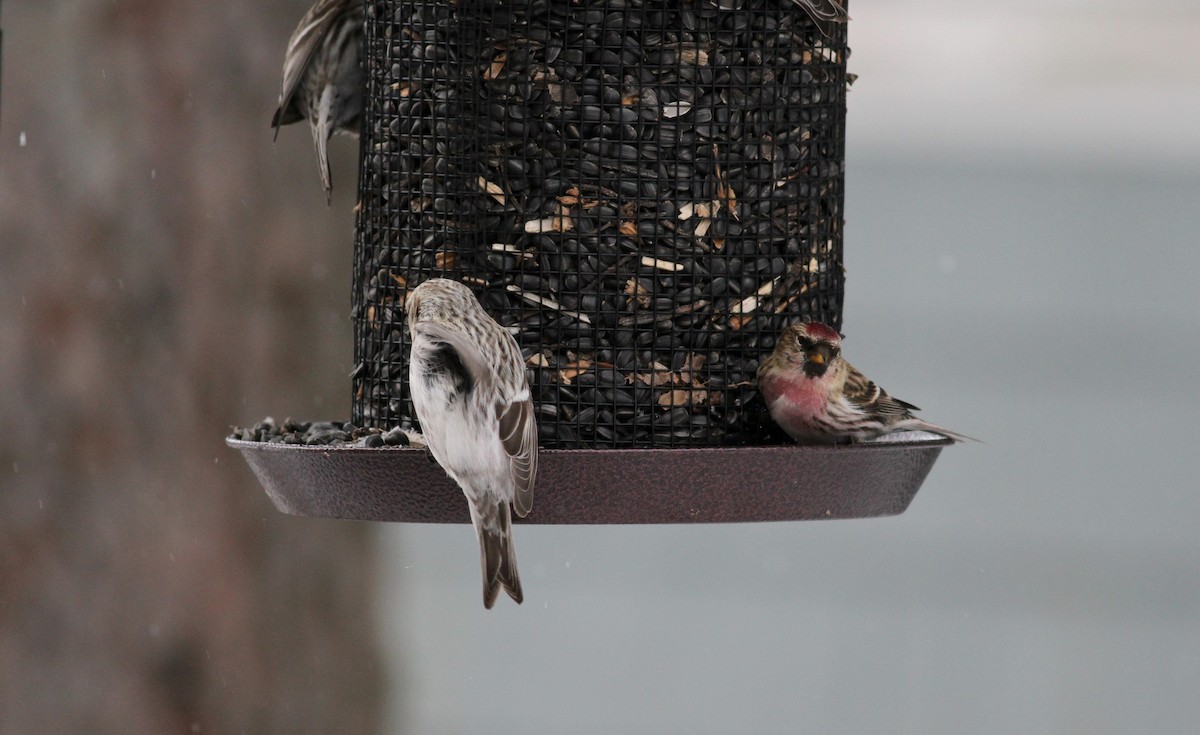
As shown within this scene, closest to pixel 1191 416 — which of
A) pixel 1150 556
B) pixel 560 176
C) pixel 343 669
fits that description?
pixel 1150 556

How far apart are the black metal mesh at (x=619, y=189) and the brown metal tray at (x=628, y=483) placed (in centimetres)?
51

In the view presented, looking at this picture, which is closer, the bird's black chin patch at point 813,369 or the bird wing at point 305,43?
the bird's black chin patch at point 813,369

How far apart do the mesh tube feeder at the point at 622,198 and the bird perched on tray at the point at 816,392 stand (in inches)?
5.0

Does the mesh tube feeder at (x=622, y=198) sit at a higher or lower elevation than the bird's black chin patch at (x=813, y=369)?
higher

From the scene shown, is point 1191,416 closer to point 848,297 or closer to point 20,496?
point 848,297

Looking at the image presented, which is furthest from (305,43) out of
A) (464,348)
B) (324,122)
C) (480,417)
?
(480,417)

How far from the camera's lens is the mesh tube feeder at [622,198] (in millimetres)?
4398

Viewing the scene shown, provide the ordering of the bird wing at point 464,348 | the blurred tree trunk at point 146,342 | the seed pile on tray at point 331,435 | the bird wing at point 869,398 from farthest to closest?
the blurred tree trunk at point 146,342, the bird wing at point 869,398, the seed pile on tray at point 331,435, the bird wing at point 464,348

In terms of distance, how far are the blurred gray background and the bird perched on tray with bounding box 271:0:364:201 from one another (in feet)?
7.74

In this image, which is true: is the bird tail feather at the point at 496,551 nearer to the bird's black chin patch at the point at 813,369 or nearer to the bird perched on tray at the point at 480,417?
the bird perched on tray at the point at 480,417

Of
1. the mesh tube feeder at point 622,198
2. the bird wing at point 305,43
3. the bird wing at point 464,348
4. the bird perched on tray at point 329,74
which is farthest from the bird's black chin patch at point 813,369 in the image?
the bird wing at point 305,43

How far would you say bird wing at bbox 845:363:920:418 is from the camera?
4.76m

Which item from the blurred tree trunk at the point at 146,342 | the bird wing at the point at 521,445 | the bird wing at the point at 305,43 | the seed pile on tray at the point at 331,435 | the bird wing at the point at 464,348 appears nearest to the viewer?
the bird wing at the point at 521,445

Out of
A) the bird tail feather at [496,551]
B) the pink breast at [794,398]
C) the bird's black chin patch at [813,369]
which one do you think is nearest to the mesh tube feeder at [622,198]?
the pink breast at [794,398]
